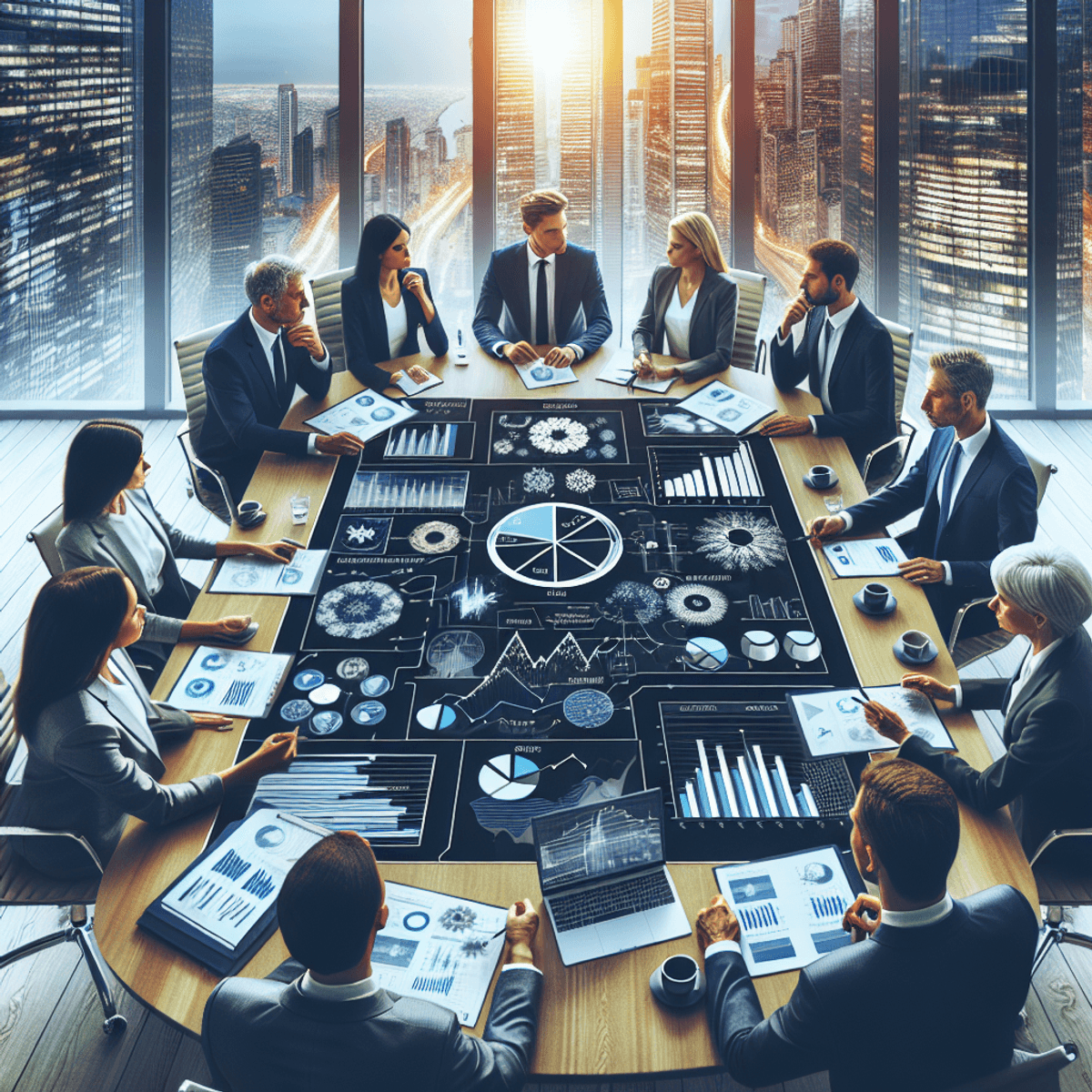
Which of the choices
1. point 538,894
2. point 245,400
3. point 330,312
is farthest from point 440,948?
point 330,312

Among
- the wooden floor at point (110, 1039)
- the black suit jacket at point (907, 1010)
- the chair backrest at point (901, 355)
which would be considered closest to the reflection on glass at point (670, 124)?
the chair backrest at point (901, 355)

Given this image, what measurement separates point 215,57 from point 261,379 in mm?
3263

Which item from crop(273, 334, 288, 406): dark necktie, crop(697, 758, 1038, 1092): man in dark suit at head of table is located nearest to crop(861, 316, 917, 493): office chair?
crop(273, 334, 288, 406): dark necktie

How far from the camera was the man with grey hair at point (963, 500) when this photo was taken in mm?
3600

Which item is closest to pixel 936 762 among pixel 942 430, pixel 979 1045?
pixel 979 1045

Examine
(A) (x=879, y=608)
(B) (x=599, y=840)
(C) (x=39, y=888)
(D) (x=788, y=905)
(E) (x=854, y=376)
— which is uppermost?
(E) (x=854, y=376)

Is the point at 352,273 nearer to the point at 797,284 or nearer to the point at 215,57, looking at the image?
the point at 215,57

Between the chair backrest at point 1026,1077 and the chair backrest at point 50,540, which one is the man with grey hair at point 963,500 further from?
the chair backrest at point 50,540

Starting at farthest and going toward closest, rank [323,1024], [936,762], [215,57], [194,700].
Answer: [215,57] → [194,700] → [936,762] → [323,1024]

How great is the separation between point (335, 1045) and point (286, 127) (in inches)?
243

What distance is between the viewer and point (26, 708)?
2.56 m

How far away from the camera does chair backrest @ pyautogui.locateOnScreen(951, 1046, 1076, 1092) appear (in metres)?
1.86

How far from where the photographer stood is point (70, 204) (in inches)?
260

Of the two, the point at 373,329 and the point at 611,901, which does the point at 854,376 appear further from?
the point at 611,901
